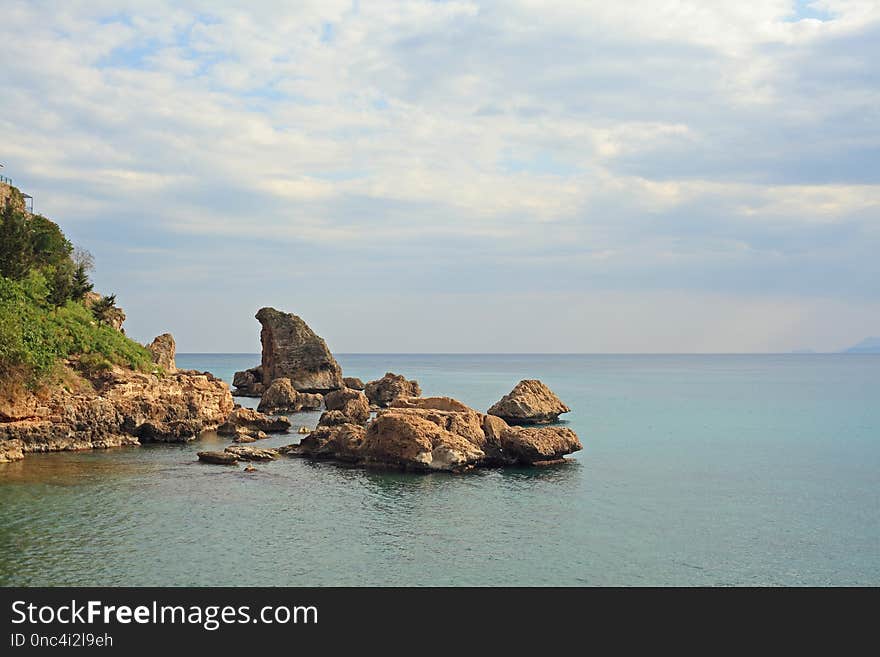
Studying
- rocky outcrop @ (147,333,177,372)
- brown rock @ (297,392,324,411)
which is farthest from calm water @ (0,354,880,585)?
rocky outcrop @ (147,333,177,372)

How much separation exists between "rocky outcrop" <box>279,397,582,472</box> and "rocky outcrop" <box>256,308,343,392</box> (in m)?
48.3

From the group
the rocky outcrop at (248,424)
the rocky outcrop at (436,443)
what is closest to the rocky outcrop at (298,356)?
the rocky outcrop at (248,424)

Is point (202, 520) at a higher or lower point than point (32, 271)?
lower

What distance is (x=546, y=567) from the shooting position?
2130 centimetres

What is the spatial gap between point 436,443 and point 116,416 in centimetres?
1990

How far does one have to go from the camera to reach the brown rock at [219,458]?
119 ft

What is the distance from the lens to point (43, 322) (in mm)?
41812

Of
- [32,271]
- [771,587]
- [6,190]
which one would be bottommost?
[771,587]

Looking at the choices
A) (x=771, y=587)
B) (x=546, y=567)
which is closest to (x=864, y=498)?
(x=771, y=587)

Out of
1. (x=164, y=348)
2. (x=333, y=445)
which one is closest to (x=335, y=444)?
(x=333, y=445)

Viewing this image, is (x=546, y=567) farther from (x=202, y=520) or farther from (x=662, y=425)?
(x=662, y=425)

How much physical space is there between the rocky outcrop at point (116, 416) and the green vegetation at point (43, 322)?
5.07 feet
